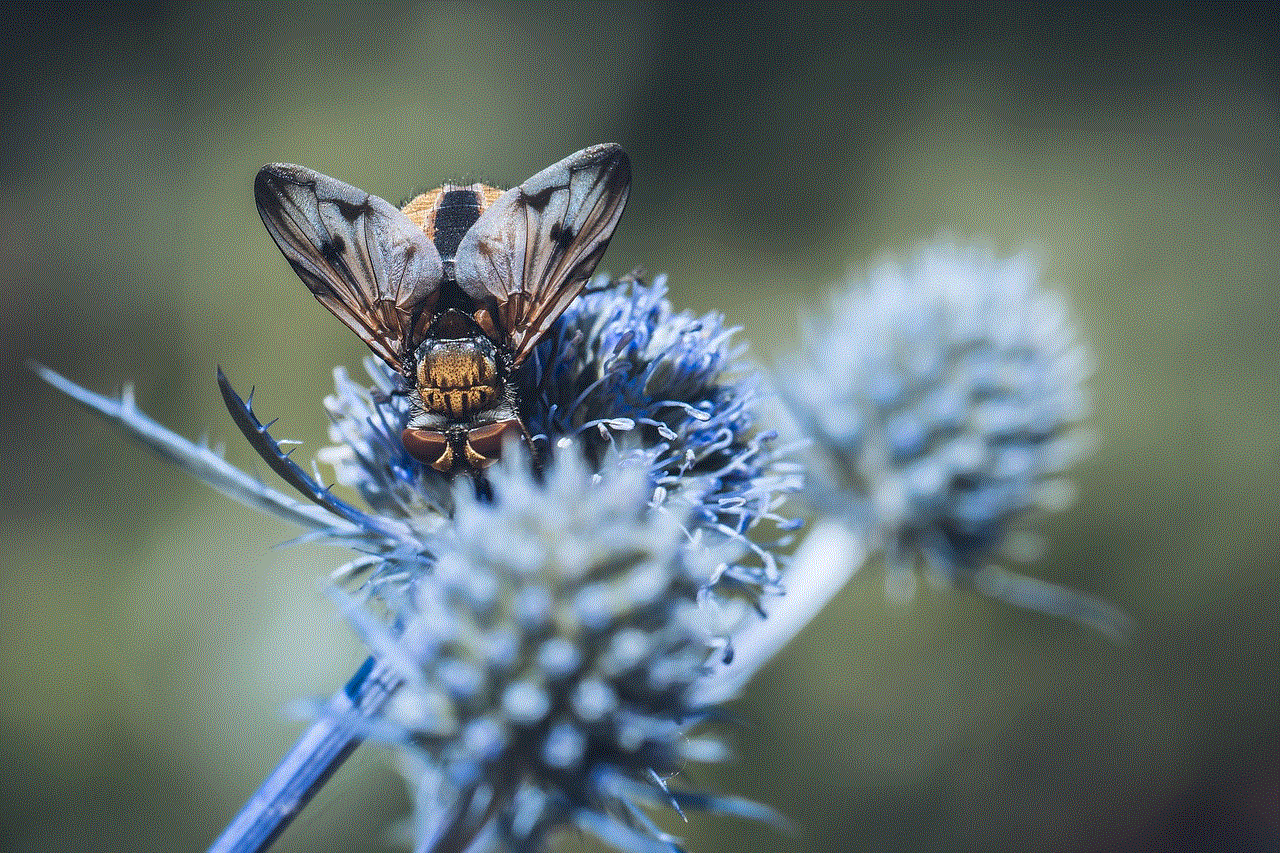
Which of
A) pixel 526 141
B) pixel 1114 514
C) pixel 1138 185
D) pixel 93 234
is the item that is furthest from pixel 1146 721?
pixel 93 234

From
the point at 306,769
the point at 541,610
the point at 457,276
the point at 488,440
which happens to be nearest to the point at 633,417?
the point at 488,440

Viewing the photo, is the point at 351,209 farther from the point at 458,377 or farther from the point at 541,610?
the point at 541,610

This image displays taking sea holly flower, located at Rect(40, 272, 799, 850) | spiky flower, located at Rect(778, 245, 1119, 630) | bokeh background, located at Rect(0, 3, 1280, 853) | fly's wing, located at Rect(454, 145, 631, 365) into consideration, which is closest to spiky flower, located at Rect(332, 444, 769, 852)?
sea holly flower, located at Rect(40, 272, 799, 850)

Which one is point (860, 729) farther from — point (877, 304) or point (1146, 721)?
point (877, 304)

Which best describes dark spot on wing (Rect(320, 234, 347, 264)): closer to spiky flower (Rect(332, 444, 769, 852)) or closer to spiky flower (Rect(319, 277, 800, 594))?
spiky flower (Rect(319, 277, 800, 594))

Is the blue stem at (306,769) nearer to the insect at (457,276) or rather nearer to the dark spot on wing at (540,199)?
the insect at (457,276)
